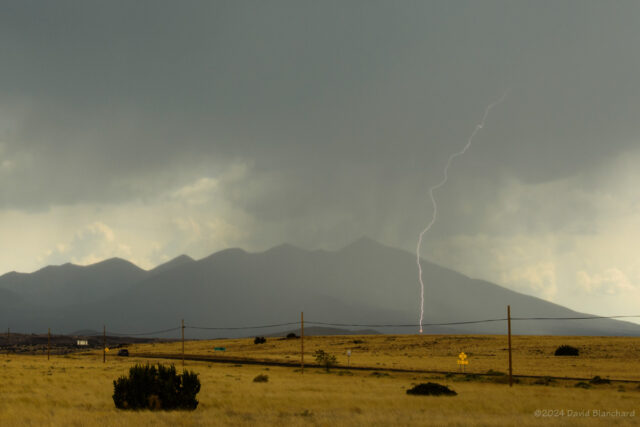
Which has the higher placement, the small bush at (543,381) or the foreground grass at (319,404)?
the foreground grass at (319,404)

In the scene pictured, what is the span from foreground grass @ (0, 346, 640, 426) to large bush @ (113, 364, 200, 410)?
0.96 meters

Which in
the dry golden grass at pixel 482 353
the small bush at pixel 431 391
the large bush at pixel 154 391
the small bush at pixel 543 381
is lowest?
the dry golden grass at pixel 482 353

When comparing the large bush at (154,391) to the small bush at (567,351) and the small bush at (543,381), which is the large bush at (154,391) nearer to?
the small bush at (543,381)

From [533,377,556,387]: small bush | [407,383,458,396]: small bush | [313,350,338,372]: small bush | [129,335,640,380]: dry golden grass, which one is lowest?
[129,335,640,380]: dry golden grass

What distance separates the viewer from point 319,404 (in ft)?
105

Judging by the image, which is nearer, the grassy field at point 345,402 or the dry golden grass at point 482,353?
the grassy field at point 345,402

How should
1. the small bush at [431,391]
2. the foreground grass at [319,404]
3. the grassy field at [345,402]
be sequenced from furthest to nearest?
the small bush at [431,391]
the grassy field at [345,402]
the foreground grass at [319,404]

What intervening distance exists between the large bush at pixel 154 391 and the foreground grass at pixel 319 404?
0.96 m

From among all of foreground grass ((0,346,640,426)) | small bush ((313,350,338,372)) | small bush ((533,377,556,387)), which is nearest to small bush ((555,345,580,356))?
small bush ((533,377,556,387))

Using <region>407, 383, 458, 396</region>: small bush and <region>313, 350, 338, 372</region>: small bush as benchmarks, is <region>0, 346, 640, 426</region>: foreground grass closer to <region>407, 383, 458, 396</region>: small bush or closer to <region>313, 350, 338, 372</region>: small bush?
<region>407, 383, 458, 396</region>: small bush

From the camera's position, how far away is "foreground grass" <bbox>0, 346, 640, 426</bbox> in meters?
23.7

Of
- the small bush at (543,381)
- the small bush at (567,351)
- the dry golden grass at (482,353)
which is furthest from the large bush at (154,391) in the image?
the small bush at (567,351)

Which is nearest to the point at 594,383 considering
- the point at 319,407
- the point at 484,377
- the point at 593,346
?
the point at 484,377

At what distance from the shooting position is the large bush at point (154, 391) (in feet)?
92.0
